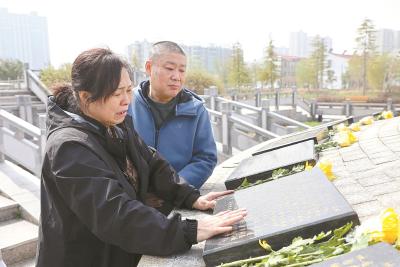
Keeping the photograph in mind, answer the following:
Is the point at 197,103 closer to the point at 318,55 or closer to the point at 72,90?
the point at 72,90

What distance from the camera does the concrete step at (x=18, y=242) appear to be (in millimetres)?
3363

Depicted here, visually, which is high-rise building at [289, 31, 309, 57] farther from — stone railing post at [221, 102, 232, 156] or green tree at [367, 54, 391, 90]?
stone railing post at [221, 102, 232, 156]

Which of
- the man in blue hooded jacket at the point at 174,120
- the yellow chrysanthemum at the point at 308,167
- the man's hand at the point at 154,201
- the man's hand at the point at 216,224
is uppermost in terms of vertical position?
the man in blue hooded jacket at the point at 174,120

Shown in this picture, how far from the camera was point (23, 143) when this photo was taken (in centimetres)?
470

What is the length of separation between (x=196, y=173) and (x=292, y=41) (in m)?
120

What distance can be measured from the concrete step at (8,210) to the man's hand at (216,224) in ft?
10.5

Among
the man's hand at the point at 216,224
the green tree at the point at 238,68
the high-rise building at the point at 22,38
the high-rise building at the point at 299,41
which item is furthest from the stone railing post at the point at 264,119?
the high-rise building at the point at 299,41

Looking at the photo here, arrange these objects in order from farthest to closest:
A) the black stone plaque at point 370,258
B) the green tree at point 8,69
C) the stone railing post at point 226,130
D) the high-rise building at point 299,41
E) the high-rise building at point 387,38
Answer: the high-rise building at point 299,41
the high-rise building at point 387,38
the green tree at point 8,69
the stone railing post at point 226,130
the black stone plaque at point 370,258

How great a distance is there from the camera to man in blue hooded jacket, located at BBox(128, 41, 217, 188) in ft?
7.61

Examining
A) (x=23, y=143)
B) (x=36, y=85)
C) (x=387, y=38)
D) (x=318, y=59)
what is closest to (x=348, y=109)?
(x=36, y=85)

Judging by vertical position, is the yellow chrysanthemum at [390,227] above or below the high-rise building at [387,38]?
below

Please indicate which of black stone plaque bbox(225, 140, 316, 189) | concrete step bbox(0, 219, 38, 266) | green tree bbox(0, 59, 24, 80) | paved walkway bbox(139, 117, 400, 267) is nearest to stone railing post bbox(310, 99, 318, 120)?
paved walkway bbox(139, 117, 400, 267)

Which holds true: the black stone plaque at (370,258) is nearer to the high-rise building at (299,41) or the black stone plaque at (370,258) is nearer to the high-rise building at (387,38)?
the high-rise building at (387,38)

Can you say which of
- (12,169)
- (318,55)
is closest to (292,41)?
(318,55)
